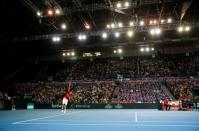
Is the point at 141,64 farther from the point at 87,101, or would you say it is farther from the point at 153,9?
the point at 153,9

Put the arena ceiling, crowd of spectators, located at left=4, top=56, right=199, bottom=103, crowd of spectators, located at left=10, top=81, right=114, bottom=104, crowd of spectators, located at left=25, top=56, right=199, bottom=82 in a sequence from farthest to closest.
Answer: crowd of spectators, located at left=25, top=56, right=199, bottom=82 < crowd of spectators, located at left=10, top=81, right=114, bottom=104 < crowd of spectators, located at left=4, top=56, right=199, bottom=103 < the arena ceiling

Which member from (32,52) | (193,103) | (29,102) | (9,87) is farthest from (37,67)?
(193,103)

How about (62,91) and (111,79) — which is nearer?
(62,91)

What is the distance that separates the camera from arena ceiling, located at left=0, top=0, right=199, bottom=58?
2358 cm

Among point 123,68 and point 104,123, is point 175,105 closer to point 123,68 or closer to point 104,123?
point 104,123

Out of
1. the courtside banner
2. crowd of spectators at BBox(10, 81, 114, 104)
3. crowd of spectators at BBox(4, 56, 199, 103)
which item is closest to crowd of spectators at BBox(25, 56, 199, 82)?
crowd of spectators at BBox(4, 56, 199, 103)

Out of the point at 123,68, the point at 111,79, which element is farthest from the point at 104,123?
the point at 123,68

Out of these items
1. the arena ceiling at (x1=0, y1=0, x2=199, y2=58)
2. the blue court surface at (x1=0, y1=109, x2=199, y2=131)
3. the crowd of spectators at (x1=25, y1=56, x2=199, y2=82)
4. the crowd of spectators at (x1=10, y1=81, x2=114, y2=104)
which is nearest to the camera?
the blue court surface at (x1=0, y1=109, x2=199, y2=131)

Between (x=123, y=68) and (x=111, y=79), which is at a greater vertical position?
(x=123, y=68)

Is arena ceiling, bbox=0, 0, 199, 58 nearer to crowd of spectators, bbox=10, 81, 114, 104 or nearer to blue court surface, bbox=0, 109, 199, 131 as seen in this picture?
crowd of spectators, bbox=10, 81, 114, 104

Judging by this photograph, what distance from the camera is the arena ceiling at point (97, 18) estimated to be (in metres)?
23.6

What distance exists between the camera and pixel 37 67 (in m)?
47.4

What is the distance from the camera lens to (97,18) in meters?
28.7

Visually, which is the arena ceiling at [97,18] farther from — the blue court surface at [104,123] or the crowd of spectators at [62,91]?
the blue court surface at [104,123]
